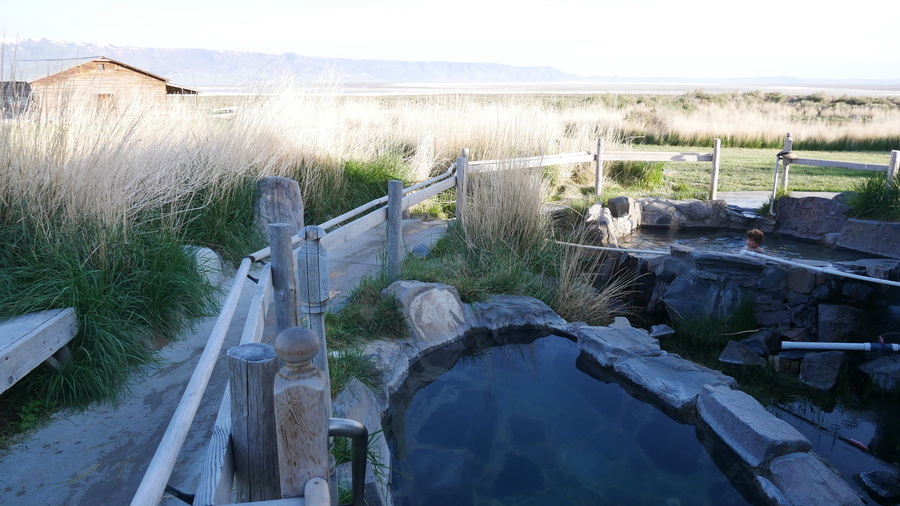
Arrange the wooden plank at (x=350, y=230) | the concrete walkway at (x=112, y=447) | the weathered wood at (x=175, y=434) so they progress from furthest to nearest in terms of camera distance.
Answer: the wooden plank at (x=350, y=230) < the concrete walkway at (x=112, y=447) < the weathered wood at (x=175, y=434)

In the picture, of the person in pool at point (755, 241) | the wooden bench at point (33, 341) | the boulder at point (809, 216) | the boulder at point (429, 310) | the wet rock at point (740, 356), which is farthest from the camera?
the boulder at point (809, 216)

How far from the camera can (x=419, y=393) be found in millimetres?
4105

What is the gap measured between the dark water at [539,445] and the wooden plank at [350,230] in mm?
1051

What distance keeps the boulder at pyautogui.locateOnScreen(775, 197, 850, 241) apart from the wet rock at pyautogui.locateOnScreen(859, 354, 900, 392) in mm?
2988

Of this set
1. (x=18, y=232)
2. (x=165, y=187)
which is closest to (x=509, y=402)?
(x=165, y=187)

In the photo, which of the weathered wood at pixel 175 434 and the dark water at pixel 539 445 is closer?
the weathered wood at pixel 175 434

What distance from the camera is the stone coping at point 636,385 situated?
3146 mm

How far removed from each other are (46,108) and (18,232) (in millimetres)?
913

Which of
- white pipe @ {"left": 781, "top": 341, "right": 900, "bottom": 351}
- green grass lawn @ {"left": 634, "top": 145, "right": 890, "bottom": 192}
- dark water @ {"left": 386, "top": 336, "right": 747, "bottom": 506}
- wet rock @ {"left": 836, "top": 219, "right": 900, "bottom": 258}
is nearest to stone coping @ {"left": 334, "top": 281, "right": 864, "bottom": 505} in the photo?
dark water @ {"left": 386, "top": 336, "right": 747, "bottom": 506}

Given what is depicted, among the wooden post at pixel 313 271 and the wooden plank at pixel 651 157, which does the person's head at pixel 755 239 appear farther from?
the wooden post at pixel 313 271

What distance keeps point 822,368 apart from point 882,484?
1460mm

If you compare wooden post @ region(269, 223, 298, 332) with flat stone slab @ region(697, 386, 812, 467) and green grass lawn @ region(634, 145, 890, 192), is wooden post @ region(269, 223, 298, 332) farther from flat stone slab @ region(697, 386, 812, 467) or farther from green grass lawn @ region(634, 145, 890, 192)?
green grass lawn @ region(634, 145, 890, 192)

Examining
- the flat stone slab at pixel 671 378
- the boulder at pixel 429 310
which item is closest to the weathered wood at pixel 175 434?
the boulder at pixel 429 310

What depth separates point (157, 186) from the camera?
4.32 m
